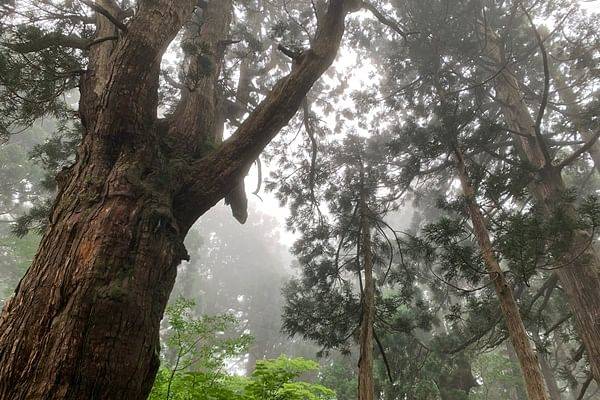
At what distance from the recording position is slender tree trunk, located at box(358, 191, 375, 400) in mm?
4902

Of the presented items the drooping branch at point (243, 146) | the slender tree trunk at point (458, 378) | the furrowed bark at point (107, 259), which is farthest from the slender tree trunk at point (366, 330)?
the slender tree trunk at point (458, 378)

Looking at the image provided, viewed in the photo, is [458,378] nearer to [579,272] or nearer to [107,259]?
[579,272]

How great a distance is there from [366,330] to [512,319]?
6.31ft

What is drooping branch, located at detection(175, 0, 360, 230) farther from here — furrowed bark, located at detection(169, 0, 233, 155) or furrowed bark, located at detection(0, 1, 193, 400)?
furrowed bark, located at detection(169, 0, 233, 155)

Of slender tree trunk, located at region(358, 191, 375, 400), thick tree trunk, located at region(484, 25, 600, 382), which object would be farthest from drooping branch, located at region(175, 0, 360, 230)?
thick tree trunk, located at region(484, 25, 600, 382)

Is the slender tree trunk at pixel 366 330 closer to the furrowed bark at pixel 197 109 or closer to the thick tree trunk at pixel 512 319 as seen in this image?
the thick tree trunk at pixel 512 319

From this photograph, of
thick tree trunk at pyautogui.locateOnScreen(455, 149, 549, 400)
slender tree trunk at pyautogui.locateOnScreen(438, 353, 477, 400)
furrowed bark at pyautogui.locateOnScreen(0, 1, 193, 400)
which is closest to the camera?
furrowed bark at pyautogui.locateOnScreen(0, 1, 193, 400)

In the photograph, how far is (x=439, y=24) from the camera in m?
7.84

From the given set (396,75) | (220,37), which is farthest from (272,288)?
(220,37)

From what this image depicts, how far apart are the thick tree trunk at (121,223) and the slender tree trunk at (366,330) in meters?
2.96

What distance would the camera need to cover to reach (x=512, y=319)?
160 inches

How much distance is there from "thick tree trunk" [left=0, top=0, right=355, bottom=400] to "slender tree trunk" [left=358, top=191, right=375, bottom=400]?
2958 mm

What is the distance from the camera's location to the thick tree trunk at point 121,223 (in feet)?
7.30

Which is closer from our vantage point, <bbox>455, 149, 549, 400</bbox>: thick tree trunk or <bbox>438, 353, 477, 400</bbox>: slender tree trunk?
<bbox>455, 149, 549, 400</bbox>: thick tree trunk
